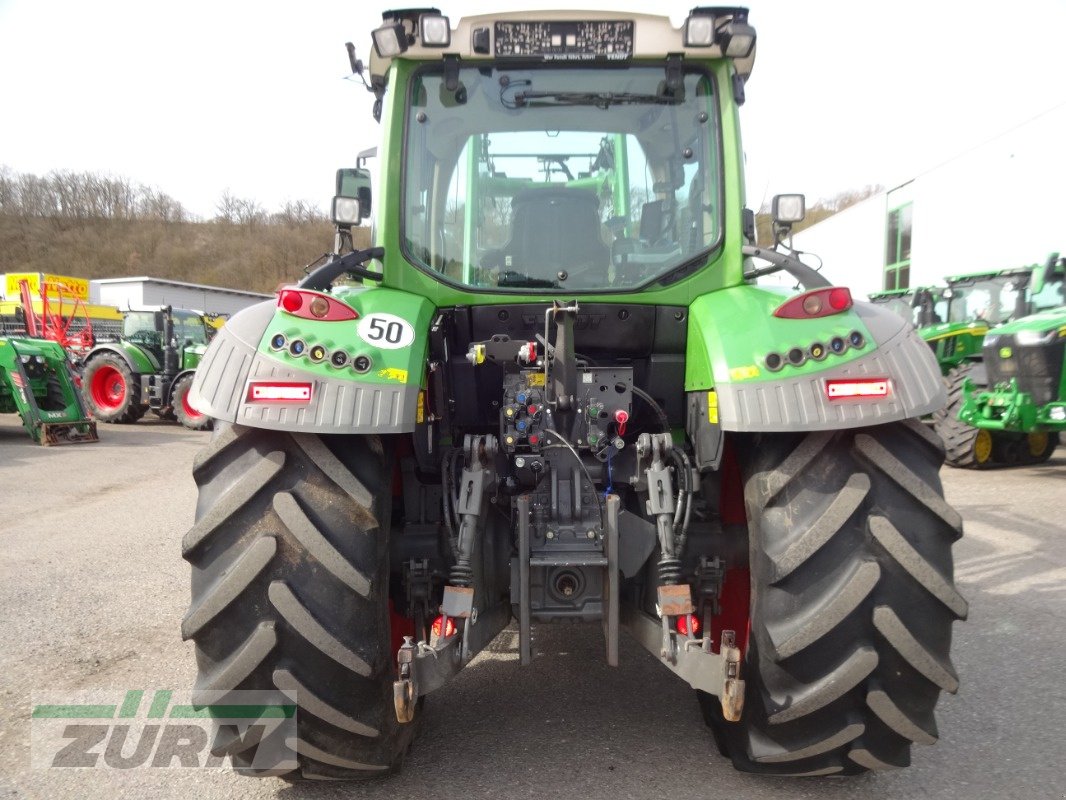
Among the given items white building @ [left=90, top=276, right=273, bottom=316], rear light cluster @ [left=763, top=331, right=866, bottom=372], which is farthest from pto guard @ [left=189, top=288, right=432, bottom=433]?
white building @ [left=90, top=276, right=273, bottom=316]

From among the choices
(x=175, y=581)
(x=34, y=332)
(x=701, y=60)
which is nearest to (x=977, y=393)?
(x=701, y=60)

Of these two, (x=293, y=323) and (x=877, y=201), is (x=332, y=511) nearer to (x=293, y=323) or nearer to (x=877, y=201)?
(x=293, y=323)

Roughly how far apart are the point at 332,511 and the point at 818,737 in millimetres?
1490

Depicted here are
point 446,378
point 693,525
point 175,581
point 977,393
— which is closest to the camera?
point 693,525

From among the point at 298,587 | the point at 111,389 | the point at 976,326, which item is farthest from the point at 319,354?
the point at 111,389

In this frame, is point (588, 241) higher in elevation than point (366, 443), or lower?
higher

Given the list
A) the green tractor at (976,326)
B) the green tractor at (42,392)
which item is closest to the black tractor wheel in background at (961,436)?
the green tractor at (976,326)

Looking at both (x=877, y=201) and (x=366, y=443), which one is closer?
(x=366, y=443)

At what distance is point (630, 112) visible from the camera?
282cm

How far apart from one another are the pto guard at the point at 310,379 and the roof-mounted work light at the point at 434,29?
1065 millimetres

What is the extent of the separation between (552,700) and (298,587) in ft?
4.44

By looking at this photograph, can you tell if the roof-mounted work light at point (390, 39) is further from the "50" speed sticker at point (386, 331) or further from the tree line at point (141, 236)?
the tree line at point (141, 236)

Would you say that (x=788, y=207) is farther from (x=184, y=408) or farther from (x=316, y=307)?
(x=184, y=408)

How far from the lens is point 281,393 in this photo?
2.08 meters
